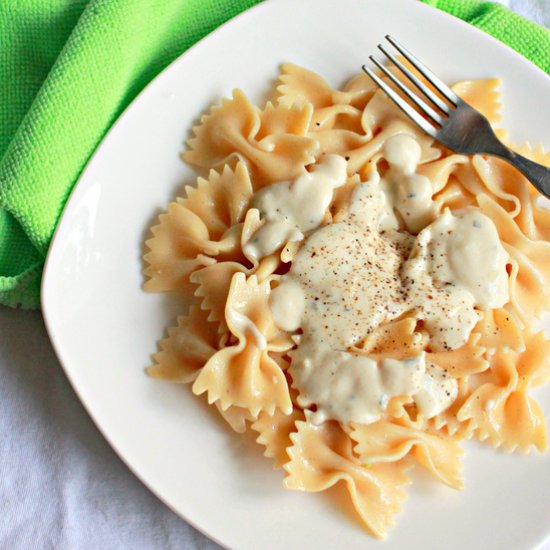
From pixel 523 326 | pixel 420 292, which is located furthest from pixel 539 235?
pixel 420 292

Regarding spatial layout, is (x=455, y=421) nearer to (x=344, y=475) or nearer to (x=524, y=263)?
(x=344, y=475)

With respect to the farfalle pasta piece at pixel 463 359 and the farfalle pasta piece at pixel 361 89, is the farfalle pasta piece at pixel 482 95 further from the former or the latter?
the farfalle pasta piece at pixel 463 359

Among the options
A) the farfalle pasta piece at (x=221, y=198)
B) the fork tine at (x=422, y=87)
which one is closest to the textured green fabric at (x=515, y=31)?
the fork tine at (x=422, y=87)

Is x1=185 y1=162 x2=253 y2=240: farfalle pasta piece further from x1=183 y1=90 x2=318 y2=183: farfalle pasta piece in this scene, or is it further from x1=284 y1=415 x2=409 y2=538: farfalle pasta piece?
x1=284 y1=415 x2=409 y2=538: farfalle pasta piece

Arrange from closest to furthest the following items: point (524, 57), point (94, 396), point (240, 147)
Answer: point (94, 396) → point (240, 147) → point (524, 57)

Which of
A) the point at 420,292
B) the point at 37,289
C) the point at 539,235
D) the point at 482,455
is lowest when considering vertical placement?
the point at 37,289

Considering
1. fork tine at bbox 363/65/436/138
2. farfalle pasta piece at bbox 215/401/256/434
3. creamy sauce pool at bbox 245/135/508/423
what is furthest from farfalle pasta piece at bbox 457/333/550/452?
fork tine at bbox 363/65/436/138

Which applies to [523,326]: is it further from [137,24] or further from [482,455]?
[137,24]
